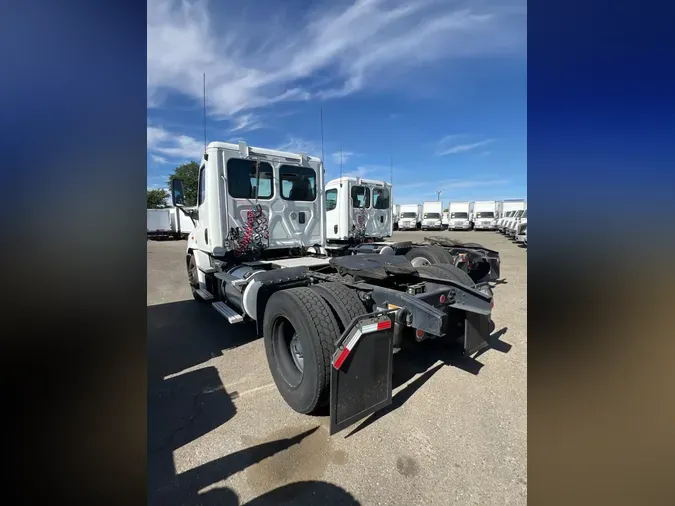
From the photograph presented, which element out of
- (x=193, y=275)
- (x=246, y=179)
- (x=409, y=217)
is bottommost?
(x=193, y=275)

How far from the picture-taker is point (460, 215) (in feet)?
109

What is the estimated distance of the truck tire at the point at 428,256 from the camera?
6203mm

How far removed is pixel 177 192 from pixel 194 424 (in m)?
3.89

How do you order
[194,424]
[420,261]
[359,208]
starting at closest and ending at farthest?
[194,424]
[420,261]
[359,208]

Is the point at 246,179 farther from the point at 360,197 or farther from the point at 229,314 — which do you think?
the point at 360,197

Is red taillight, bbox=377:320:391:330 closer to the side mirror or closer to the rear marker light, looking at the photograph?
the rear marker light

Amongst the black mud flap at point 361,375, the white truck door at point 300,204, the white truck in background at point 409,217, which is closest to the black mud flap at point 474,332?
the black mud flap at point 361,375

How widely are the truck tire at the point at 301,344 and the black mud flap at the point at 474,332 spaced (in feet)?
4.45

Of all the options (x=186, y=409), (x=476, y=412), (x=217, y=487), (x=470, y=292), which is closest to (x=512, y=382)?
(x=476, y=412)

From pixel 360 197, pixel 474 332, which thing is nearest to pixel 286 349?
pixel 474 332

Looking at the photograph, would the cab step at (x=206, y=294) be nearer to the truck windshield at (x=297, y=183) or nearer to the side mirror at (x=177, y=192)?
the side mirror at (x=177, y=192)
